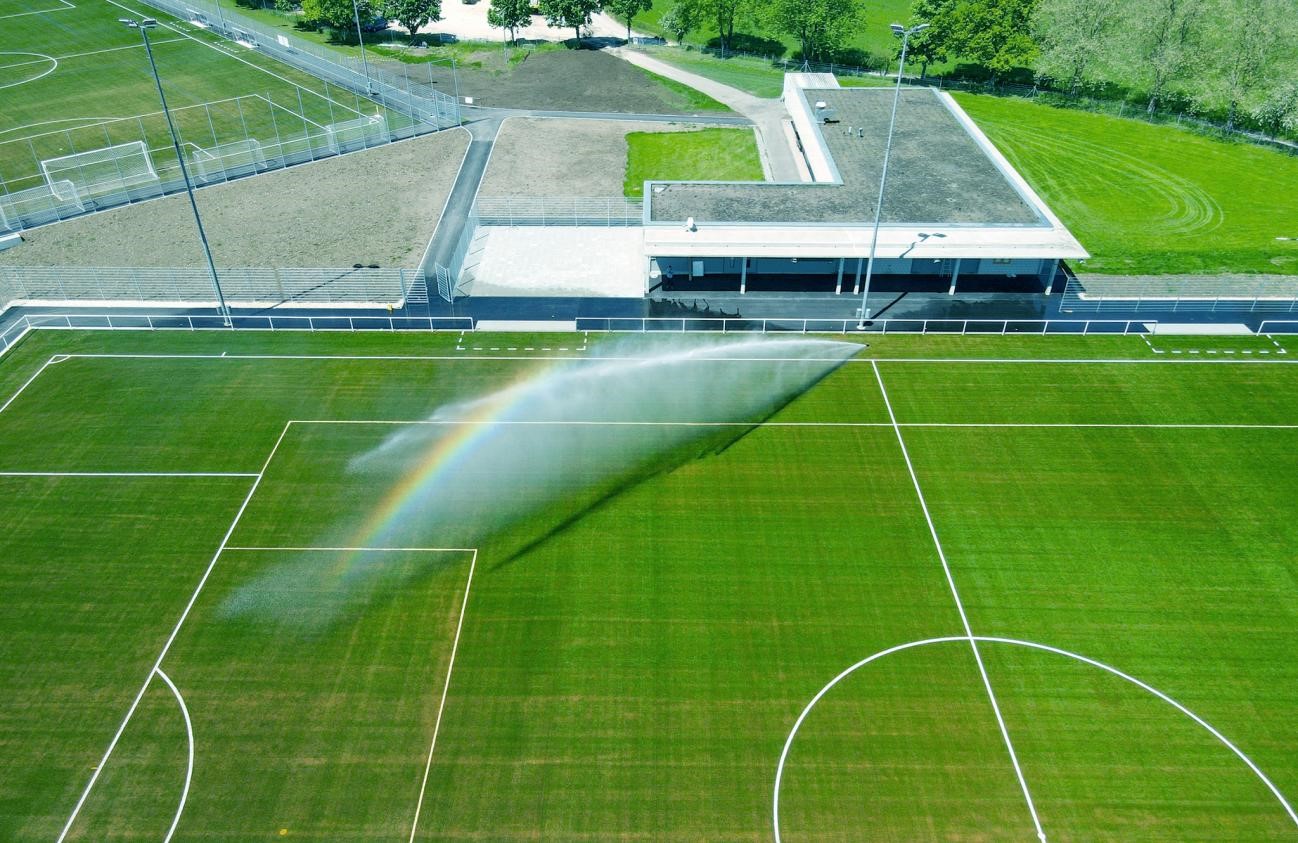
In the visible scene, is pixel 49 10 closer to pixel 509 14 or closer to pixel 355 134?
pixel 509 14

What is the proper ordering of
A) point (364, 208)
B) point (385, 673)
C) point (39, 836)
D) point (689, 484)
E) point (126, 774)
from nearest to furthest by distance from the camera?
1. point (39, 836)
2. point (126, 774)
3. point (385, 673)
4. point (689, 484)
5. point (364, 208)

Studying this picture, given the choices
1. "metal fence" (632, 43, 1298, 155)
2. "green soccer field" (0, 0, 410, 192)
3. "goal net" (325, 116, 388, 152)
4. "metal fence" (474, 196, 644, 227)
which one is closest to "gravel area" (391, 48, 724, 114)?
"green soccer field" (0, 0, 410, 192)

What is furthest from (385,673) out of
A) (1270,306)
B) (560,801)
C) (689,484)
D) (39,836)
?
(1270,306)

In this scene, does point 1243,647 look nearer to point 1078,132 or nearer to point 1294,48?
point 1078,132

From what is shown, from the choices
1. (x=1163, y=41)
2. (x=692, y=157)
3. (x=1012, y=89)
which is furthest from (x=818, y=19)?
(x=1163, y=41)

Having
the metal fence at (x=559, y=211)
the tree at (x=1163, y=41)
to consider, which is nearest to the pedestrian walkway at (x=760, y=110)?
the metal fence at (x=559, y=211)

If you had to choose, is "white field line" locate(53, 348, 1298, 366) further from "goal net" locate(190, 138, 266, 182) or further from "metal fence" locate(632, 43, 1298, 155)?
"metal fence" locate(632, 43, 1298, 155)

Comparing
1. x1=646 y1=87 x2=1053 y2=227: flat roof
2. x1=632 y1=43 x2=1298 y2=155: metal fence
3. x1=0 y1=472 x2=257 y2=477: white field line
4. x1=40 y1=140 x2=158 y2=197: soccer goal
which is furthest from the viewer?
x1=632 y1=43 x2=1298 y2=155: metal fence
